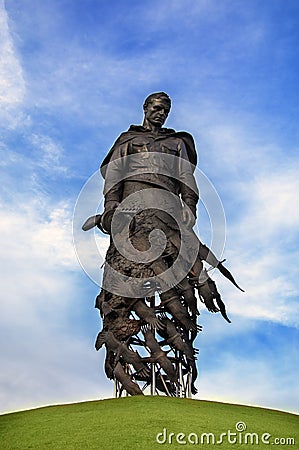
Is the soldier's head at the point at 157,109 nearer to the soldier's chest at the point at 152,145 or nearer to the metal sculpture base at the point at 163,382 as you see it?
the soldier's chest at the point at 152,145

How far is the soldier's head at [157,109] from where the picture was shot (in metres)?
18.0

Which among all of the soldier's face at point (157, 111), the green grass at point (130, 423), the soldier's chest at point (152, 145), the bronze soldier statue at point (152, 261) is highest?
the soldier's face at point (157, 111)

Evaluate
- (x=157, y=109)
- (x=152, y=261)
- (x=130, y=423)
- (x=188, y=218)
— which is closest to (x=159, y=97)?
(x=157, y=109)

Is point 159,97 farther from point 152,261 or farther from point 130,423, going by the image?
point 130,423

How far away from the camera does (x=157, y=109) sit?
18.1 meters

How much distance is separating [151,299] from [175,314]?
2.48ft

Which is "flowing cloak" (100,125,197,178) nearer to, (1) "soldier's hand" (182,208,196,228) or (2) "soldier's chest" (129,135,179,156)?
(2) "soldier's chest" (129,135,179,156)

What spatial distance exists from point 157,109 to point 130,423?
30.9 ft

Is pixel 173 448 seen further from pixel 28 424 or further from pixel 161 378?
pixel 161 378

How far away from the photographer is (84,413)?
42.1ft

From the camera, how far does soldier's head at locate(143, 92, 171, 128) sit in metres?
18.0

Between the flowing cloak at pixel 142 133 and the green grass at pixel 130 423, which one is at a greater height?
the flowing cloak at pixel 142 133

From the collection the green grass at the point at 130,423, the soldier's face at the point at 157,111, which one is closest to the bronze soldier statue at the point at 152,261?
the soldier's face at the point at 157,111

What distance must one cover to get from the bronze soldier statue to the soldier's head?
0.09ft
